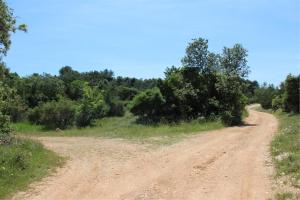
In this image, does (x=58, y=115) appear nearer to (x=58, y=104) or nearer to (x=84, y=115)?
(x=58, y=104)

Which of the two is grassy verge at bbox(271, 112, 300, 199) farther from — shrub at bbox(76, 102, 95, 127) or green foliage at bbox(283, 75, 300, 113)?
shrub at bbox(76, 102, 95, 127)

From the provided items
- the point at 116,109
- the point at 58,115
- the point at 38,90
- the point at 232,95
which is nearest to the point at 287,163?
the point at 232,95

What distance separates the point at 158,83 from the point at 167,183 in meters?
26.7

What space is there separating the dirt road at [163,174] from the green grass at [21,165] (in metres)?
0.42

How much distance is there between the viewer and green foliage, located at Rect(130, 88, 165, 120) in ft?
124

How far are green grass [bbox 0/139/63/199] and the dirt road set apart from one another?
1.39 feet

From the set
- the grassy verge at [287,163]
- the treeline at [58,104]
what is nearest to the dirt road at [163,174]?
the grassy verge at [287,163]

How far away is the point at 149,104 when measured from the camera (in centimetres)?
3878

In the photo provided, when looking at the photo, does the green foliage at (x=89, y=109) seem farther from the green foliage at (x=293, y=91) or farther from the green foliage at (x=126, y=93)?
the green foliage at (x=126, y=93)

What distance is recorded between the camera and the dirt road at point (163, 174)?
1074 cm

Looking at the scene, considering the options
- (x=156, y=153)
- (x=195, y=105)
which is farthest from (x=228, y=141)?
(x=195, y=105)

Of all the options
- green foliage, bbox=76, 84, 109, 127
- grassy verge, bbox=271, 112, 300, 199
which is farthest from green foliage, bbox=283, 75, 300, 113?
grassy verge, bbox=271, 112, 300, 199

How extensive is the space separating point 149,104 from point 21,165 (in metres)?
25.1

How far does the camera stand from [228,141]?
21.9m
